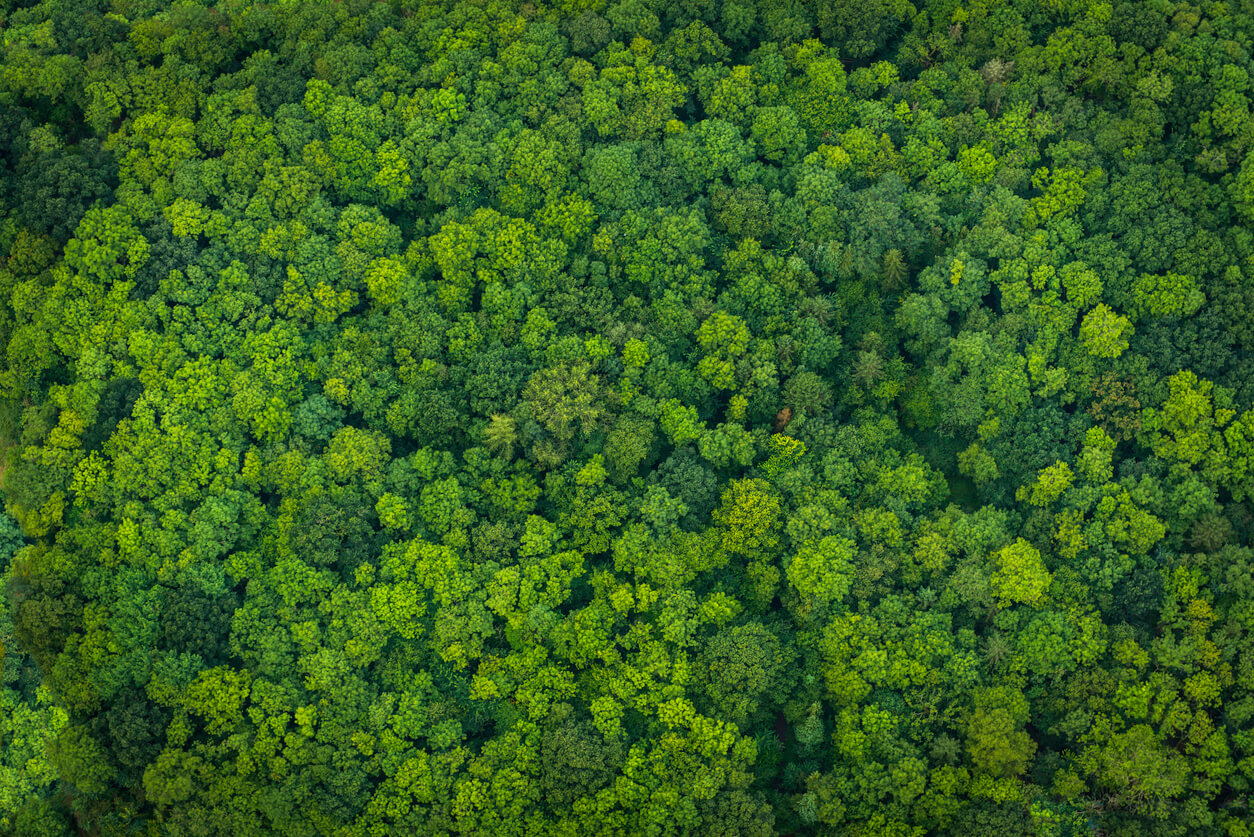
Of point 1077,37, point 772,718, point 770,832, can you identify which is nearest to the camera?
point 770,832

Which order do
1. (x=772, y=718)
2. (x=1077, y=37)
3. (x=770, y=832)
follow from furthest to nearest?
(x=1077, y=37)
(x=772, y=718)
(x=770, y=832)

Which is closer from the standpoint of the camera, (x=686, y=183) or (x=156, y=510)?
(x=156, y=510)

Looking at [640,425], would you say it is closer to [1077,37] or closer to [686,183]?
[686,183]

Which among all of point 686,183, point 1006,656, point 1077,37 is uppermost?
point 1077,37

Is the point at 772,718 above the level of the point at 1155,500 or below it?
below

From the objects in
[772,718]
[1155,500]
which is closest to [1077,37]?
[1155,500]

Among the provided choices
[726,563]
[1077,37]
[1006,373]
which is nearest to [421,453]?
[726,563]
